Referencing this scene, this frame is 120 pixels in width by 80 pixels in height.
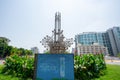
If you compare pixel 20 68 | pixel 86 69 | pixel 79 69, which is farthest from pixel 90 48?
pixel 20 68

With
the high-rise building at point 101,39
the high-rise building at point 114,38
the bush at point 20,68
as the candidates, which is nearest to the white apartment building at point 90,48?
the high-rise building at point 114,38

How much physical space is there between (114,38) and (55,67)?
11537 centimetres

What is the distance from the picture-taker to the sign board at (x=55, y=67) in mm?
3693

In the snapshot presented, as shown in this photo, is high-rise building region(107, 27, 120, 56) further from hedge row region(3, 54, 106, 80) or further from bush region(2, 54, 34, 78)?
bush region(2, 54, 34, 78)

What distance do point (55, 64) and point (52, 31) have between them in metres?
11.8

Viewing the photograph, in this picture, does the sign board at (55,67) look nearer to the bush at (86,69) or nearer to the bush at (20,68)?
the bush at (86,69)

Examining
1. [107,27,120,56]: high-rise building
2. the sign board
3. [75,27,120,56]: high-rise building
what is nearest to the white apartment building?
[107,27,120,56]: high-rise building

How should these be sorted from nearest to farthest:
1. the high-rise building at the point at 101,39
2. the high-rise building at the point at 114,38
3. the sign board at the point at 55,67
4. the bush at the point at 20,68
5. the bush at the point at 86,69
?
the sign board at the point at 55,67 < the bush at the point at 86,69 < the bush at the point at 20,68 < the high-rise building at the point at 114,38 < the high-rise building at the point at 101,39

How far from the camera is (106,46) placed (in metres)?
117

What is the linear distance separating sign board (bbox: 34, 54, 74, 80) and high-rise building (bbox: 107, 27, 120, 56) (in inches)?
4373

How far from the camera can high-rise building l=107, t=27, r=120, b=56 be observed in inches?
4161

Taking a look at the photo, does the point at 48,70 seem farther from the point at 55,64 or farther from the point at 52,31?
the point at 52,31

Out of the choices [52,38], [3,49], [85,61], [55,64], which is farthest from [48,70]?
[3,49]

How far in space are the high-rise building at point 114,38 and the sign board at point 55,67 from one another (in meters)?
111
